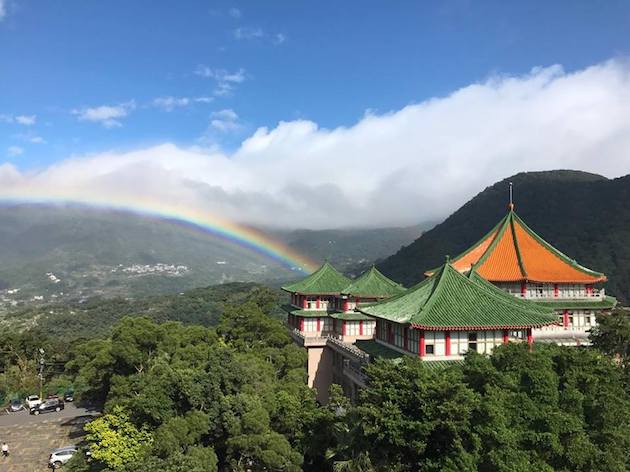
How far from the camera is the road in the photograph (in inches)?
1756

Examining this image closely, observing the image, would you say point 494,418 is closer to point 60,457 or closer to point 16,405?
point 60,457

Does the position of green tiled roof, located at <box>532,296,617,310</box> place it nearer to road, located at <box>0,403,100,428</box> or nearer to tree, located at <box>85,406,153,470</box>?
tree, located at <box>85,406,153,470</box>

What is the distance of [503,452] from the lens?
50.8ft

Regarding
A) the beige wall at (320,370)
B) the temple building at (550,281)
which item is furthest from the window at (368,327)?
the temple building at (550,281)

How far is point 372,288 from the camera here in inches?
1672

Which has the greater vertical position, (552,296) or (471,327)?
(552,296)

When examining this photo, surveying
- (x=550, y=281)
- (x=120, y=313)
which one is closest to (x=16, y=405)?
(x=550, y=281)

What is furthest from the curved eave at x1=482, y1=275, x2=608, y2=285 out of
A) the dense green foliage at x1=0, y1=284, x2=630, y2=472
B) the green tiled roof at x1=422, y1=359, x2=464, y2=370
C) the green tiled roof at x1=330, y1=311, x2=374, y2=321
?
the green tiled roof at x1=422, y1=359, x2=464, y2=370

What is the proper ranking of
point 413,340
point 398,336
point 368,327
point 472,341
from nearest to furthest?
point 472,341
point 413,340
point 398,336
point 368,327

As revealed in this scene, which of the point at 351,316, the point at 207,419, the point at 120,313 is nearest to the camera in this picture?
the point at 207,419

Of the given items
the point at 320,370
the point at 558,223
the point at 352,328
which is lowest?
the point at 320,370

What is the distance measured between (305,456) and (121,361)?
16744 mm

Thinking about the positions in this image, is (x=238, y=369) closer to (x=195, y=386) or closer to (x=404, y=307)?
(x=195, y=386)

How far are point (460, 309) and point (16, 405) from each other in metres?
45.9
